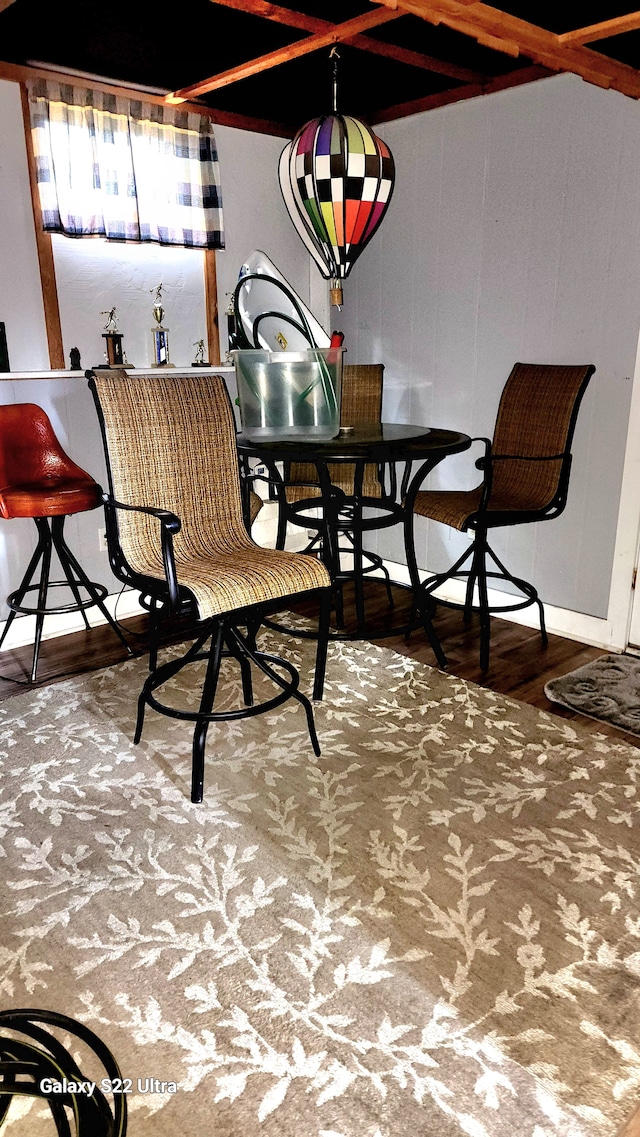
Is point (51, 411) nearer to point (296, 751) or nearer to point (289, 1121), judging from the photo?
point (296, 751)

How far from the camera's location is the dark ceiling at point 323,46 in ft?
7.94

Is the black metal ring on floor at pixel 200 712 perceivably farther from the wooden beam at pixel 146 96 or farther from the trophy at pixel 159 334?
the wooden beam at pixel 146 96

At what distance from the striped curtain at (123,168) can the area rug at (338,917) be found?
2.08 metres

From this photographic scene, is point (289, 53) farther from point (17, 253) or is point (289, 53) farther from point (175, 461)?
point (175, 461)

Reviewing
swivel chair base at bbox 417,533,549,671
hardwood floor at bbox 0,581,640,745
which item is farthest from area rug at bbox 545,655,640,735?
swivel chair base at bbox 417,533,549,671

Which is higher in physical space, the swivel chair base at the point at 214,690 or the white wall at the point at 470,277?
the white wall at the point at 470,277

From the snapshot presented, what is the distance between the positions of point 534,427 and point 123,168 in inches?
80.8

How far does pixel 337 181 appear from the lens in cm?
204

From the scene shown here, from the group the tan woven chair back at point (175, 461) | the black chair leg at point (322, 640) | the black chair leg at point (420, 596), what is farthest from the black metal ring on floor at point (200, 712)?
the black chair leg at point (420, 596)

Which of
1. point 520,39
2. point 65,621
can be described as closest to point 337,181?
point 520,39

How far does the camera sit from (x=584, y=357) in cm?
318

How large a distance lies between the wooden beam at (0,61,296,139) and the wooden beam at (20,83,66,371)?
6 centimetres

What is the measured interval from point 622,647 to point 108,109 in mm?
3091

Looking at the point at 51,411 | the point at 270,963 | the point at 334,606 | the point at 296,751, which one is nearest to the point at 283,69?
the point at 51,411
